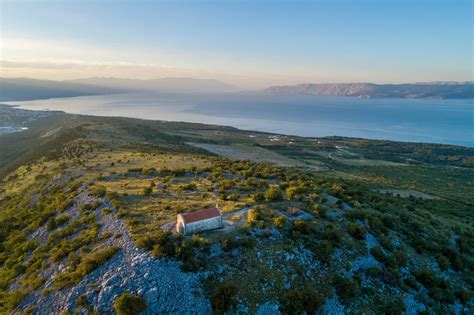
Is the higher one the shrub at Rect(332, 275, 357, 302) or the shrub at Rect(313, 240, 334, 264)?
the shrub at Rect(313, 240, 334, 264)

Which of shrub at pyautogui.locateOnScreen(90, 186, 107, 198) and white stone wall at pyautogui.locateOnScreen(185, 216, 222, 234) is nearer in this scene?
white stone wall at pyautogui.locateOnScreen(185, 216, 222, 234)

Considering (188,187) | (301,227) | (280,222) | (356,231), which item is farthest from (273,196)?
(188,187)

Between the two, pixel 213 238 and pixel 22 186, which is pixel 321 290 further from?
pixel 22 186

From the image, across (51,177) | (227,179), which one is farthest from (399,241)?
(51,177)

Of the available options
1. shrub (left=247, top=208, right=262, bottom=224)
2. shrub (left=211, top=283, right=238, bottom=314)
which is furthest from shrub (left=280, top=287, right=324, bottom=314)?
shrub (left=247, top=208, right=262, bottom=224)

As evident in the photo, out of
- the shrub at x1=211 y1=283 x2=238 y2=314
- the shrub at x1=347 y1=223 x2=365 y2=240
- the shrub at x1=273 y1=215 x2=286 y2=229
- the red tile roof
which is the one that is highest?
the red tile roof

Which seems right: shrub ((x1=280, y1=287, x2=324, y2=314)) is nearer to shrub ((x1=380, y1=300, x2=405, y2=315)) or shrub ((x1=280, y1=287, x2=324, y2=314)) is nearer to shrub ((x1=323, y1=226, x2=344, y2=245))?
shrub ((x1=380, y1=300, x2=405, y2=315))

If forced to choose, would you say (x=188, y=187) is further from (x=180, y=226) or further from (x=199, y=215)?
(x=180, y=226)
